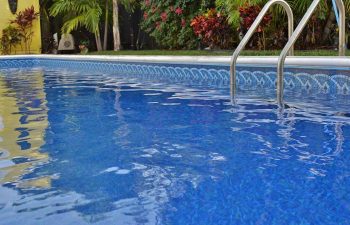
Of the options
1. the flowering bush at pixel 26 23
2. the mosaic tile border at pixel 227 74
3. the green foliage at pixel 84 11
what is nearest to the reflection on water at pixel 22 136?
the mosaic tile border at pixel 227 74

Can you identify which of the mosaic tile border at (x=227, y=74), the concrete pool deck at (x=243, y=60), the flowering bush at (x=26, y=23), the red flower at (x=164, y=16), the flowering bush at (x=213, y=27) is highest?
the flowering bush at (x=26, y=23)

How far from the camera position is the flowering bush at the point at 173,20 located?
11336mm

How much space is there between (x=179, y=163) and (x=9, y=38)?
1570 cm

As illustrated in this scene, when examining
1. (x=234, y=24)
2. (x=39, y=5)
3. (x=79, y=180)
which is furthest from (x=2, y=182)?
(x=39, y=5)

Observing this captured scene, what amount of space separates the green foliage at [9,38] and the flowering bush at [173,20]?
673 cm

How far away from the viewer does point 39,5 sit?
17.9 meters

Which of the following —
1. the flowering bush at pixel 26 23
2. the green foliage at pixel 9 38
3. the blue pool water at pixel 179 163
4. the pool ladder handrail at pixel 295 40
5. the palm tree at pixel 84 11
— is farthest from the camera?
the flowering bush at pixel 26 23

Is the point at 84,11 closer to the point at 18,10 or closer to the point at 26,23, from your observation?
the point at 26,23

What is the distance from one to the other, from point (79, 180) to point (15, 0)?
17.0 meters

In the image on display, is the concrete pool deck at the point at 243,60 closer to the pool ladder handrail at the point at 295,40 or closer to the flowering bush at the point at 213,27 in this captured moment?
the pool ladder handrail at the point at 295,40

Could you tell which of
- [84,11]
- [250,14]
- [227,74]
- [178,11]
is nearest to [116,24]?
[84,11]

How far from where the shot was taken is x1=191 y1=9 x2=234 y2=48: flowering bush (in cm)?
951

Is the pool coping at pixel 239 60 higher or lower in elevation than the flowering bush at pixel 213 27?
lower

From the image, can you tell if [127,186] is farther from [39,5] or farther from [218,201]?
[39,5]
